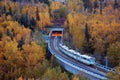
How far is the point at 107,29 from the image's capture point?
4572 cm

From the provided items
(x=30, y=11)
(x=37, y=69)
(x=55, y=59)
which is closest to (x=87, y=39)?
(x=55, y=59)

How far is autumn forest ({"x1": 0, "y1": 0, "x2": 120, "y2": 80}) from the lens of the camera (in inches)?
1565

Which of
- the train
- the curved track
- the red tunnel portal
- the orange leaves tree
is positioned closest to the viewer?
the curved track

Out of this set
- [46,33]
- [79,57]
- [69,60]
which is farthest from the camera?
[46,33]

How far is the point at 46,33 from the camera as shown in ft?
202

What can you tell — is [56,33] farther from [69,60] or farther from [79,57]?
[79,57]

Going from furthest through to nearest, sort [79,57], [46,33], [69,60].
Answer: [46,33] → [69,60] → [79,57]

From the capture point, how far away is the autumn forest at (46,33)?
39750 mm

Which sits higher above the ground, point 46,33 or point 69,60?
point 46,33

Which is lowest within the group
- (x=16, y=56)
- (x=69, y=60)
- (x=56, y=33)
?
(x=69, y=60)

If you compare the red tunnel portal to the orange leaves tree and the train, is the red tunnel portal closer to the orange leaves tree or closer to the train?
the orange leaves tree

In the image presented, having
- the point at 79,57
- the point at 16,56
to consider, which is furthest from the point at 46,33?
the point at 79,57

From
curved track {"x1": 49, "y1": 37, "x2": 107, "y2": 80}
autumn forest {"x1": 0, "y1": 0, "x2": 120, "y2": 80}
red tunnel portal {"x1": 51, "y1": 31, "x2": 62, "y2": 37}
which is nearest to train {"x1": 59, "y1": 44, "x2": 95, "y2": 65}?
curved track {"x1": 49, "y1": 37, "x2": 107, "y2": 80}

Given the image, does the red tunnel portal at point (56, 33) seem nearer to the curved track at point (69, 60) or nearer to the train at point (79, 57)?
the curved track at point (69, 60)
